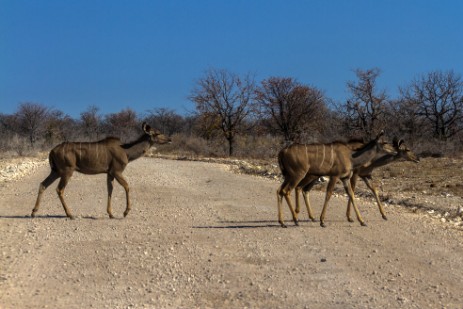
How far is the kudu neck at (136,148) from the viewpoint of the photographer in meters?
13.1

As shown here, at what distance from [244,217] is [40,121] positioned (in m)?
48.5

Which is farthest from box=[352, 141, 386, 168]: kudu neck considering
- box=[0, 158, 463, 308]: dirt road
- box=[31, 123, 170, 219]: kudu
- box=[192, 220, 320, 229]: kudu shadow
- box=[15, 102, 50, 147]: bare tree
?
box=[15, 102, 50, 147]: bare tree

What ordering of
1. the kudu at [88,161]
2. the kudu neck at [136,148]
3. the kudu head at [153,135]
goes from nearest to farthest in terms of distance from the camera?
the kudu at [88,161] → the kudu neck at [136,148] → the kudu head at [153,135]

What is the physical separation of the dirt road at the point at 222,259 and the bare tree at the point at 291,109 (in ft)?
84.9

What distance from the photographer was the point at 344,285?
724 centimetres

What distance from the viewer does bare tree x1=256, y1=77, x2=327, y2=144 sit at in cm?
3959

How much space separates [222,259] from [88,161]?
16.3 feet

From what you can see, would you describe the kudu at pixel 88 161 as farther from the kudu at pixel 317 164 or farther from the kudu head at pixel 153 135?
the kudu at pixel 317 164

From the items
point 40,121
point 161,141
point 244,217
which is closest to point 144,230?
point 244,217

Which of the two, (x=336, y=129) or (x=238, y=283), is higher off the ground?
(x=336, y=129)

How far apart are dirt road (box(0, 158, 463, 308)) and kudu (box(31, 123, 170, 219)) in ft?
2.14

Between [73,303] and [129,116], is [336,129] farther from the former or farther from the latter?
[129,116]

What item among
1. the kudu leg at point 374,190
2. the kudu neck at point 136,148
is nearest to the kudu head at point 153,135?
the kudu neck at point 136,148

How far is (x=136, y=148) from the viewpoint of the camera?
1315 cm
